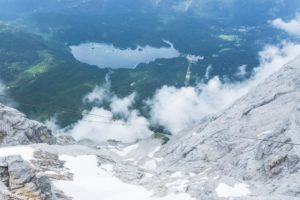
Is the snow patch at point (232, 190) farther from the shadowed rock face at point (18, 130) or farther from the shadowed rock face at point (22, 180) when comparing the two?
the shadowed rock face at point (18, 130)

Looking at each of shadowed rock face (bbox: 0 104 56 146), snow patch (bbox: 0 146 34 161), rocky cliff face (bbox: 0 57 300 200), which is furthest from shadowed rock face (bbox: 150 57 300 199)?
shadowed rock face (bbox: 0 104 56 146)

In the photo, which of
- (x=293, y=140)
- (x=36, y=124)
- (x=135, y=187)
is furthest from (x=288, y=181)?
(x=36, y=124)

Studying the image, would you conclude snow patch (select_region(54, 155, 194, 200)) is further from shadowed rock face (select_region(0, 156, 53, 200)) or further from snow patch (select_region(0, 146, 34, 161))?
shadowed rock face (select_region(0, 156, 53, 200))

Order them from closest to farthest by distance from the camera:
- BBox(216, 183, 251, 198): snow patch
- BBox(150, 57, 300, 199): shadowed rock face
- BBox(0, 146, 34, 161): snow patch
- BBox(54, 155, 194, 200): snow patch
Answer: BBox(216, 183, 251, 198): snow patch, BBox(150, 57, 300, 199): shadowed rock face, BBox(54, 155, 194, 200): snow patch, BBox(0, 146, 34, 161): snow patch

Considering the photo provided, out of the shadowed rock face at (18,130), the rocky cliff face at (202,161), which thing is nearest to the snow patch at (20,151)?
the rocky cliff face at (202,161)

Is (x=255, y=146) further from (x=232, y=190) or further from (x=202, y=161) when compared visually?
(x=232, y=190)

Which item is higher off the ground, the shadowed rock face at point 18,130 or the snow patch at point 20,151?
the shadowed rock face at point 18,130
